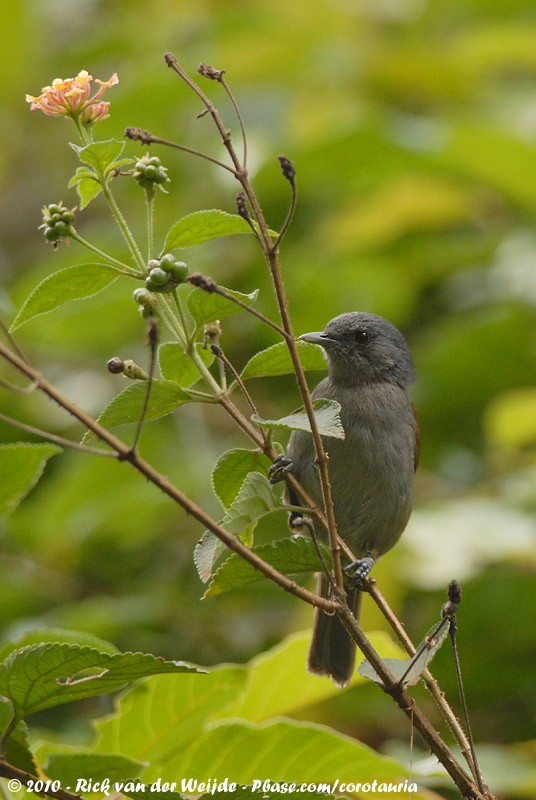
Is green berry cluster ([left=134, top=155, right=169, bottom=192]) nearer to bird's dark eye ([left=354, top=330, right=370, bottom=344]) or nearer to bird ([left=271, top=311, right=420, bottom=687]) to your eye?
bird ([left=271, top=311, right=420, bottom=687])

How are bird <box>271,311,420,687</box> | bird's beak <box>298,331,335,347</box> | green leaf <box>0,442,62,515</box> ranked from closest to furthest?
green leaf <box>0,442,62,515</box> < bird <box>271,311,420,687</box> < bird's beak <box>298,331,335,347</box>

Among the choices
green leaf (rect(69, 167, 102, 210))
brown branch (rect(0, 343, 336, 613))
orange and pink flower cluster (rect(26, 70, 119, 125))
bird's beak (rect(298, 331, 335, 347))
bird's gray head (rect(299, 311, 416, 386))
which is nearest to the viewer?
brown branch (rect(0, 343, 336, 613))

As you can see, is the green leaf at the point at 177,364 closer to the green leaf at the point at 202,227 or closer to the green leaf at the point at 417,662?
the green leaf at the point at 202,227

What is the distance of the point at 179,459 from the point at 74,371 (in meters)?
1.45

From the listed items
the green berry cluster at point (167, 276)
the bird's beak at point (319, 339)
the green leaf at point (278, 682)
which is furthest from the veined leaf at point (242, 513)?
the bird's beak at point (319, 339)

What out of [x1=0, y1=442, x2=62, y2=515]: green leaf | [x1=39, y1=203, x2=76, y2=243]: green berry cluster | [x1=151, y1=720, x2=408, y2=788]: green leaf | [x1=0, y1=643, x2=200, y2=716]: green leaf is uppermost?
[x1=39, y1=203, x2=76, y2=243]: green berry cluster

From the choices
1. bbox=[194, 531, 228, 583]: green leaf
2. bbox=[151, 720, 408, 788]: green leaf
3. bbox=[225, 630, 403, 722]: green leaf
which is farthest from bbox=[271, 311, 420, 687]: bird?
bbox=[194, 531, 228, 583]: green leaf

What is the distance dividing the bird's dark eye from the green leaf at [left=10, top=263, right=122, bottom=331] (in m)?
1.89

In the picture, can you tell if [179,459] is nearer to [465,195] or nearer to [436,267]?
[436,267]

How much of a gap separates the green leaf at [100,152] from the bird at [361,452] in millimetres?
1516

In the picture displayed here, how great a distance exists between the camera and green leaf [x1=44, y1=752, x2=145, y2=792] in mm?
1916

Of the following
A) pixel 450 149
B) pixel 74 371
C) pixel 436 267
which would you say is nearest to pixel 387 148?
pixel 450 149

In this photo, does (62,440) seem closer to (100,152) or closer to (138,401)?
(138,401)

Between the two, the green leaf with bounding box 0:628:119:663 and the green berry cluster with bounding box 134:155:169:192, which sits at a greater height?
the green berry cluster with bounding box 134:155:169:192
